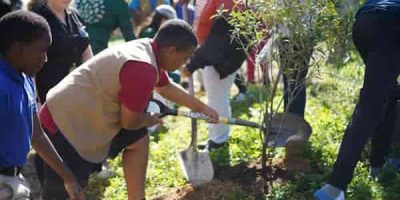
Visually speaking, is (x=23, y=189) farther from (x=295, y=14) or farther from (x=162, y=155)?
(x=162, y=155)

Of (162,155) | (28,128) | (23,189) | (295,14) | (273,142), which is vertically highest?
(295,14)

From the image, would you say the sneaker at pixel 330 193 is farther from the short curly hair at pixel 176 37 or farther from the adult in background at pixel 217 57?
the adult in background at pixel 217 57

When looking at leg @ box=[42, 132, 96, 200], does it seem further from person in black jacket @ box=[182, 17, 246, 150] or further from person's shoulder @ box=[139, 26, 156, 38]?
person's shoulder @ box=[139, 26, 156, 38]

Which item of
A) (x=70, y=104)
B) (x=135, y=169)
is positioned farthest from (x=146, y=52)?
(x=135, y=169)

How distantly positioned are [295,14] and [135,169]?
1.42 metres

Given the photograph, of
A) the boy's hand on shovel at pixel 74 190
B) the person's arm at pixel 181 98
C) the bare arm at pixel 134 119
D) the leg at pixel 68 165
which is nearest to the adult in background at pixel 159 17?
the person's arm at pixel 181 98

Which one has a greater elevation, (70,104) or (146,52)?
(146,52)

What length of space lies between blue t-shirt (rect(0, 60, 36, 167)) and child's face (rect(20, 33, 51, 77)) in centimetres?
5

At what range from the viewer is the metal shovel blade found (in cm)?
484

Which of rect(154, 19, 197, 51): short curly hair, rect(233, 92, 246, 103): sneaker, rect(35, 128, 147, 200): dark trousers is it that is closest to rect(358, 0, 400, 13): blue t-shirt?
rect(154, 19, 197, 51): short curly hair

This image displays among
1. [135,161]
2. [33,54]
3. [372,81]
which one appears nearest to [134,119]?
[135,161]

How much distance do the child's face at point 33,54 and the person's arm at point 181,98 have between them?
1415 mm

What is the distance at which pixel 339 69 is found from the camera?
799 cm

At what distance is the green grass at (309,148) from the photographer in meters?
4.47
